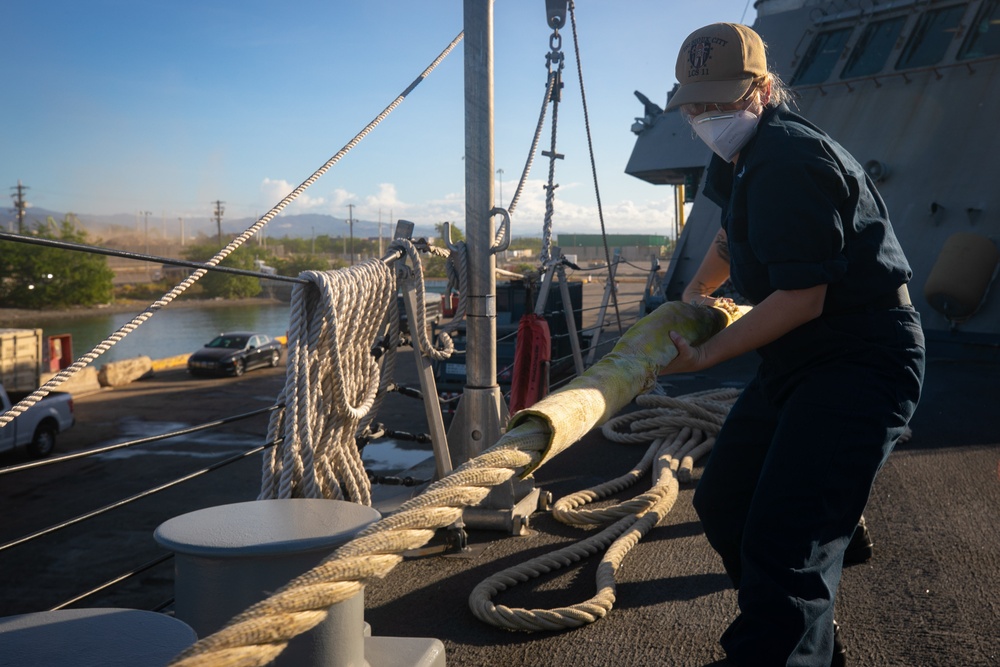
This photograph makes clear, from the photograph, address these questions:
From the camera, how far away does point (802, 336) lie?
6.46 feet

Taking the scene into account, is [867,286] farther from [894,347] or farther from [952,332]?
[952,332]

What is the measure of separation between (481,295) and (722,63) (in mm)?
1972

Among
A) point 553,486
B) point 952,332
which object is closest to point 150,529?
point 553,486

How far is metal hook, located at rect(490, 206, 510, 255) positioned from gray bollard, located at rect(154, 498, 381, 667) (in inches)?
82.5

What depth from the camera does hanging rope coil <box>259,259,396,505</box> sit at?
9.34 ft

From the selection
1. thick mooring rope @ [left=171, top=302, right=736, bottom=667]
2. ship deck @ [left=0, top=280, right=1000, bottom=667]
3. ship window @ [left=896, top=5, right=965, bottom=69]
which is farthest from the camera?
ship window @ [left=896, top=5, right=965, bottom=69]

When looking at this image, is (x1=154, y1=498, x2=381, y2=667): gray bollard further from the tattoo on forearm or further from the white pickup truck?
the white pickup truck

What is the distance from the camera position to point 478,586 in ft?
9.59

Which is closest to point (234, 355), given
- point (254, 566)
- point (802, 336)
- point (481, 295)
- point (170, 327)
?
point (481, 295)

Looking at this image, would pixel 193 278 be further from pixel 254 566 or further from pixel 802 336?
pixel 802 336

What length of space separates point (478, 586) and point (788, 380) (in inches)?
55.8

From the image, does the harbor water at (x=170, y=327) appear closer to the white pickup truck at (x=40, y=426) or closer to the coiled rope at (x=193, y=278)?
the white pickup truck at (x=40, y=426)

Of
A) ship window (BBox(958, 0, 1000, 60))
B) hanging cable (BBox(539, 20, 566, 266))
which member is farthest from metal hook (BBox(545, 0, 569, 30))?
ship window (BBox(958, 0, 1000, 60))

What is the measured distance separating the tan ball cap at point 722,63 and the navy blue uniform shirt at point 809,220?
112mm
